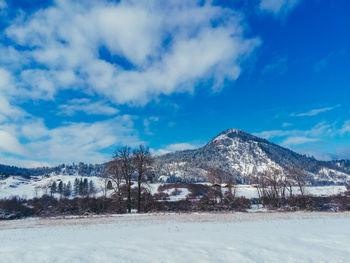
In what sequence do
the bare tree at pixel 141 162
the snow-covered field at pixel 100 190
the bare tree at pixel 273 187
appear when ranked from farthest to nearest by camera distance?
the snow-covered field at pixel 100 190 → the bare tree at pixel 273 187 → the bare tree at pixel 141 162

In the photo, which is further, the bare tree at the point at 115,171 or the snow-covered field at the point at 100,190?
the snow-covered field at the point at 100,190

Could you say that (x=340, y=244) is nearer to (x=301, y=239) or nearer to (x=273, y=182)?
(x=301, y=239)

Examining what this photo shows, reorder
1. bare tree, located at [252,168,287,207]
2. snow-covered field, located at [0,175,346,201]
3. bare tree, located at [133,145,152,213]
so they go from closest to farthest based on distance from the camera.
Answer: bare tree, located at [133,145,152,213] → bare tree, located at [252,168,287,207] → snow-covered field, located at [0,175,346,201]

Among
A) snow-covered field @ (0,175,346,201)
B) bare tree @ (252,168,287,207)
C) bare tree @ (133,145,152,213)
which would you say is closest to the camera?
bare tree @ (133,145,152,213)

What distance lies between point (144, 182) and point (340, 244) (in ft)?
91.7

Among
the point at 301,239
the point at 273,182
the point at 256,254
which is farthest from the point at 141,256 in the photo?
the point at 273,182

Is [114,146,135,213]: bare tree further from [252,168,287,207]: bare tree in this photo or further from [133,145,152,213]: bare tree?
[252,168,287,207]: bare tree

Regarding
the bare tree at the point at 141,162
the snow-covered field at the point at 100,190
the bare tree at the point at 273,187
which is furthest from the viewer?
the snow-covered field at the point at 100,190

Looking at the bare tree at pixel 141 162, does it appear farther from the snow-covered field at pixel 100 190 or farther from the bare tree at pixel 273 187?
the bare tree at pixel 273 187

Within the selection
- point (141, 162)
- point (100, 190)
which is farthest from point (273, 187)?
point (100, 190)

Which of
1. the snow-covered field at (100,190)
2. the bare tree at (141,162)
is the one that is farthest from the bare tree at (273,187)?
the bare tree at (141,162)

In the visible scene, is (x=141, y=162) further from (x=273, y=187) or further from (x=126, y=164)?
(x=273, y=187)

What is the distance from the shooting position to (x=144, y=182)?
35.3m

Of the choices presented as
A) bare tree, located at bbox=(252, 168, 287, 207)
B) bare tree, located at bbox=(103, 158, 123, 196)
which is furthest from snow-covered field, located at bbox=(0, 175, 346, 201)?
bare tree, located at bbox=(252, 168, 287, 207)
